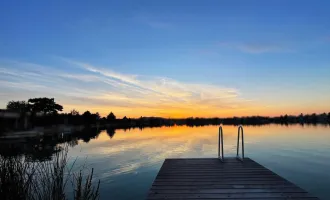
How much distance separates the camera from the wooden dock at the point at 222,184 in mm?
5773

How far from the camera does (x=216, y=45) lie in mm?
21141

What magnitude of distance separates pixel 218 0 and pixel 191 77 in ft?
44.5

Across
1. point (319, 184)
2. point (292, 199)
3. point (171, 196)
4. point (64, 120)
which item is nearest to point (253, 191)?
point (292, 199)

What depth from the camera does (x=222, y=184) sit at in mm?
6734

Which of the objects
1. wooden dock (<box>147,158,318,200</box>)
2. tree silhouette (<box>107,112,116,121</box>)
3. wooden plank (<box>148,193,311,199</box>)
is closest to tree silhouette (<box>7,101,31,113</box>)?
tree silhouette (<box>107,112,116,121</box>)

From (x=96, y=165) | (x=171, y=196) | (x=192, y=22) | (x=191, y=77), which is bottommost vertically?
(x=96, y=165)

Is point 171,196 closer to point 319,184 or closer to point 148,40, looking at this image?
point 319,184

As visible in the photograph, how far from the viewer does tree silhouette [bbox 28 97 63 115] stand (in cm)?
7662

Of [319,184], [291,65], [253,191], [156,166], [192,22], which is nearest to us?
[253,191]

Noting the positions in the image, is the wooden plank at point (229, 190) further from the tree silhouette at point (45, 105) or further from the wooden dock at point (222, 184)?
the tree silhouette at point (45, 105)

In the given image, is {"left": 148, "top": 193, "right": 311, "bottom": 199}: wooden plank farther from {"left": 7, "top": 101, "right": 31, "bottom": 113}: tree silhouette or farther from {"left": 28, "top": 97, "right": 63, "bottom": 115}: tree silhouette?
{"left": 7, "top": 101, "right": 31, "bottom": 113}: tree silhouette

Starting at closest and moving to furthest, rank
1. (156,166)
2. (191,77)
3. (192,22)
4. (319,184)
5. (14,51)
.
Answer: (319,184) < (156,166) < (192,22) < (14,51) < (191,77)

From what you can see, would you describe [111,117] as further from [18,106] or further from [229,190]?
[229,190]

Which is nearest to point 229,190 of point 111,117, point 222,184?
point 222,184
